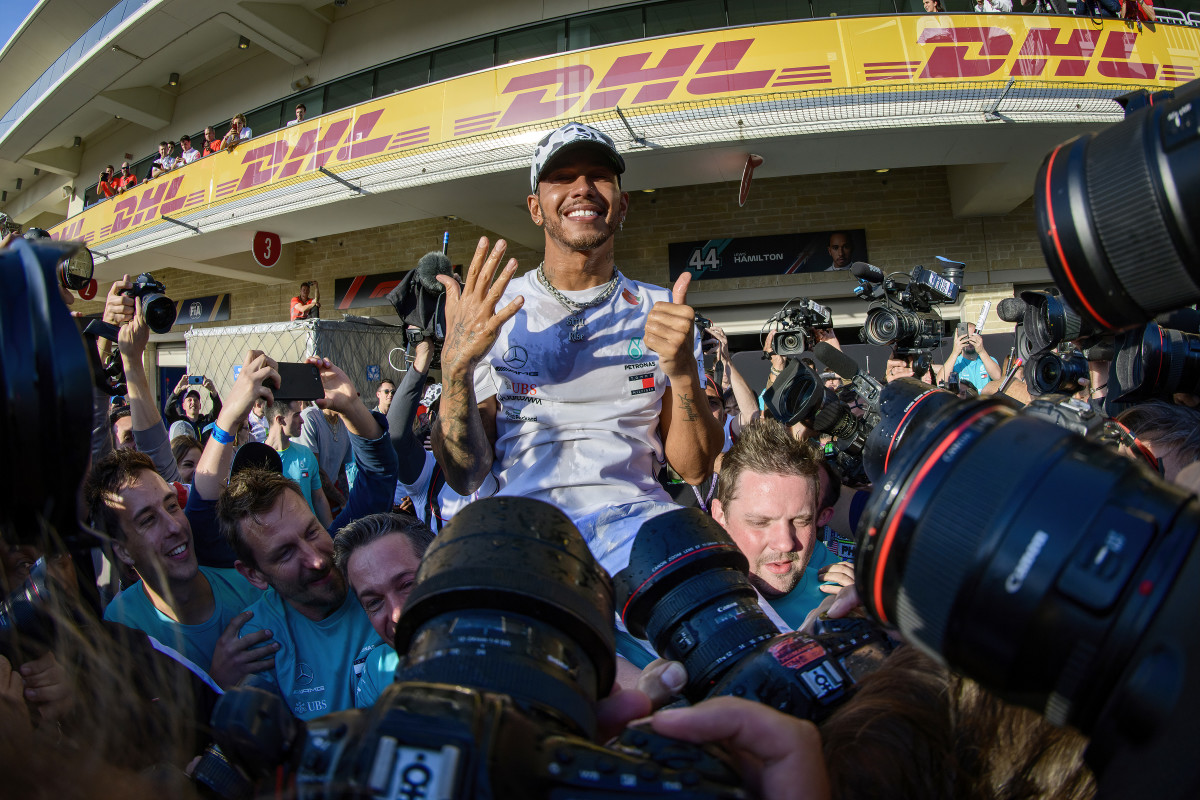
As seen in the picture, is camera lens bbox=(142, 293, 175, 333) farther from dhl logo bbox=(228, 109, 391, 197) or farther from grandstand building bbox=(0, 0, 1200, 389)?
dhl logo bbox=(228, 109, 391, 197)

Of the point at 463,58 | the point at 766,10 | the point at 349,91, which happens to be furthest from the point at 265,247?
the point at 766,10

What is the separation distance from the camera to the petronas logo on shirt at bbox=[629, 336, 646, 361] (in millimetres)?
1792

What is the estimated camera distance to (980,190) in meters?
9.29

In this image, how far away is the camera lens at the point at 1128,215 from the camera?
2.30 feet

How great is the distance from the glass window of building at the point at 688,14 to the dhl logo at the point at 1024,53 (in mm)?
3571

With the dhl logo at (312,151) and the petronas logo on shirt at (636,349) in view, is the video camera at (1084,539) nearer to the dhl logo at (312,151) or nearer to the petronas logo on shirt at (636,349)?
the petronas logo on shirt at (636,349)

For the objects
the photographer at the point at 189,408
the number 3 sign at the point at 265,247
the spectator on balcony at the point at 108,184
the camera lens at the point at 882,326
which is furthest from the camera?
the spectator on balcony at the point at 108,184

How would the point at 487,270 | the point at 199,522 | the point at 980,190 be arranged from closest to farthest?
the point at 487,270 < the point at 199,522 < the point at 980,190

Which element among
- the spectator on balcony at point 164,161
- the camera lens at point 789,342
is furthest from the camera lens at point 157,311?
the spectator on balcony at point 164,161

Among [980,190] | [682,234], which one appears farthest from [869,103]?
[682,234]

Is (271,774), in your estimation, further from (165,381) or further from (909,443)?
(165,381)

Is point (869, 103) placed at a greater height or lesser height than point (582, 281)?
greater

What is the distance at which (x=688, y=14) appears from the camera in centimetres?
1009

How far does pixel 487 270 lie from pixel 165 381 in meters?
17.0
